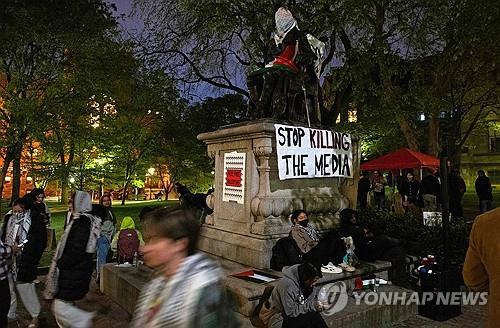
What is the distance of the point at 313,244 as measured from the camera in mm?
6434

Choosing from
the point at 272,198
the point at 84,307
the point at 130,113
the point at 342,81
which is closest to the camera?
the point at 84,307

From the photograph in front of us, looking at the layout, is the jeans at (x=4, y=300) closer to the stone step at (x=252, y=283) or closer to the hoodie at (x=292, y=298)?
the stone step at (x=252, y=283)

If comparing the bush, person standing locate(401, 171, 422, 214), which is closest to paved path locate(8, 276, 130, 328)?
the bush

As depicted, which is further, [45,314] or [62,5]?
[62,5]

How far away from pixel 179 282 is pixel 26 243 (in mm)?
4822

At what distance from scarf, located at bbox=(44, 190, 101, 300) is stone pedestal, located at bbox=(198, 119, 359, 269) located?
2559 millimetres

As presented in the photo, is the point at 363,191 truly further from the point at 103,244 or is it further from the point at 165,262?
the point at 165,262

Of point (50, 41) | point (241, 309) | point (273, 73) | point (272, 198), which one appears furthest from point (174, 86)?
point (241, 309)

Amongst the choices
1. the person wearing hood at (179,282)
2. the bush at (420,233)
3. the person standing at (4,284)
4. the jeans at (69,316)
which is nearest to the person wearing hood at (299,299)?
the jeans at (69,316)

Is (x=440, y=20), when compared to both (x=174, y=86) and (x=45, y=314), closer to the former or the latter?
(x=174, y=86)

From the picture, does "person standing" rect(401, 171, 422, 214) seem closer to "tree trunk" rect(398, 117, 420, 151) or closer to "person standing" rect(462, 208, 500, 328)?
"tree trunk" rect(398, 117, 420, 151)

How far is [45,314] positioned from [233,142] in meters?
3.98

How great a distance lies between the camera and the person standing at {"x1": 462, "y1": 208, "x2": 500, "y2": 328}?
2.56 m

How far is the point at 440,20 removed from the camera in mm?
16000
